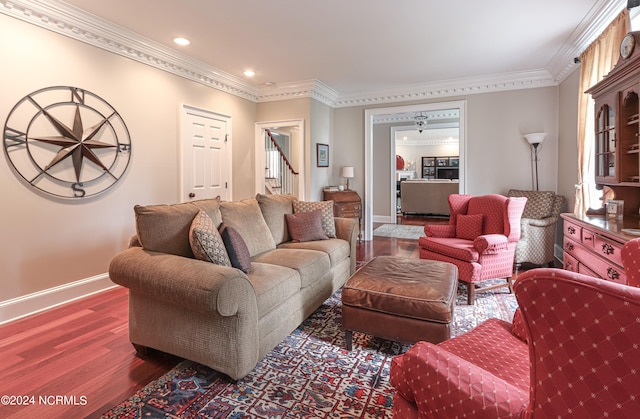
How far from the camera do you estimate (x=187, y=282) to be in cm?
177

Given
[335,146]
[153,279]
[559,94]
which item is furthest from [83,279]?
[559,94]

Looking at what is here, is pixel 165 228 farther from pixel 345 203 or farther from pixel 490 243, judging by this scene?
pixel 345 203

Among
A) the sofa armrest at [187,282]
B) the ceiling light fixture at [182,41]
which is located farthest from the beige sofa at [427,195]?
the sofa armrest at [187,282]

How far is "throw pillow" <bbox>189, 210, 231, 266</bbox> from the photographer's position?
2.04 metres

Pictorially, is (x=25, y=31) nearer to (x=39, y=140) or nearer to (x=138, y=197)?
(x=39, y=140)

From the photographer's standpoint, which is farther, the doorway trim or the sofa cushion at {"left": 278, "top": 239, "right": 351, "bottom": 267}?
the doorway trim

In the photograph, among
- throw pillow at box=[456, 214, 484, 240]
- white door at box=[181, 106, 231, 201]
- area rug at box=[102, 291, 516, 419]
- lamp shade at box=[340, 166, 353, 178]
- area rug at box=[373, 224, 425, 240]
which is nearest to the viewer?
area rug at box=[102, 291, 516, 419]

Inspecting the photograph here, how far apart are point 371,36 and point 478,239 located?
2417 millimetres

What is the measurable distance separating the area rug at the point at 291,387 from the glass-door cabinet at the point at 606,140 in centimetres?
228

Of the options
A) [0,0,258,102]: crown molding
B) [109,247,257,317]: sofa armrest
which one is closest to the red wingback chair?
[109,247,257,317]: sofa armrest

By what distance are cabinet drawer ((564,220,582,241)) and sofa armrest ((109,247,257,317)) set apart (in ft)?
8.48

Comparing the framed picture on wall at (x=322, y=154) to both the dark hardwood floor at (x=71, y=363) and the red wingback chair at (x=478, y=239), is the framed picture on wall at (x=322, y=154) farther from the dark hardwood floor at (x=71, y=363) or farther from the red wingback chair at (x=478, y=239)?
the dark hardwood floor at (x=71, y=363)

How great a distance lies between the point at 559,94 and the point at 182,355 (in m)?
5.63

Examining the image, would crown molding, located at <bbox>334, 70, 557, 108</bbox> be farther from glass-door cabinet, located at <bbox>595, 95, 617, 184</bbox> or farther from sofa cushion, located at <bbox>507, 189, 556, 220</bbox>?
glass-door cabinet, located at <bbox>595, 95, 617, 184</bbox>
